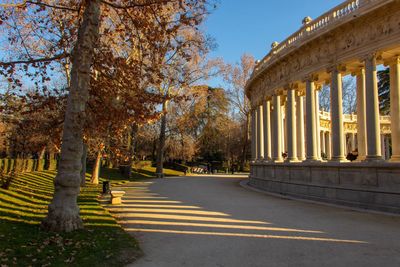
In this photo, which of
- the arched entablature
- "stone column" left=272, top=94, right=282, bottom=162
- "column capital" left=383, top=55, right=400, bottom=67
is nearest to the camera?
the arched entablature

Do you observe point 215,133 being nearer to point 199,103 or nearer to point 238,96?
point 238,96

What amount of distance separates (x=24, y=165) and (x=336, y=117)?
2788 cm

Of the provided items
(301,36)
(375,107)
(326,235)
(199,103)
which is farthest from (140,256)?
(199,103)

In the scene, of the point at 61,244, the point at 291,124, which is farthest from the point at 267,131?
the point at 61,244

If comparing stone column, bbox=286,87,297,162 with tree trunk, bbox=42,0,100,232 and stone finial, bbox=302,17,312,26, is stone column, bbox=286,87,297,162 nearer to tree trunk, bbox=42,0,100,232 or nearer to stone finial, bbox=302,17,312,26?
stone finial, bbox=302,17,312,26

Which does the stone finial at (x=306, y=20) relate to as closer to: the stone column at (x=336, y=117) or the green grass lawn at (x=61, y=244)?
the stone column at (x=336, y=117)

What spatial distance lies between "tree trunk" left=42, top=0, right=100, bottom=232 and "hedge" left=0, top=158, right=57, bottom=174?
1707cm

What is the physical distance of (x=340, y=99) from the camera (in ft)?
67.9

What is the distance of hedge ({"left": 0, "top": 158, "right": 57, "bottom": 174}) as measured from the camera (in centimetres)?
2961

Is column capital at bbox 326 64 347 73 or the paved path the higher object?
column capital at bbox 326 64 347 73

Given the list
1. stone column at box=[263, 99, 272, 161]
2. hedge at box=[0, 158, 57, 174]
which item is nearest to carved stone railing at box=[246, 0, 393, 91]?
stone column at box=[263, 99, 272, 161]

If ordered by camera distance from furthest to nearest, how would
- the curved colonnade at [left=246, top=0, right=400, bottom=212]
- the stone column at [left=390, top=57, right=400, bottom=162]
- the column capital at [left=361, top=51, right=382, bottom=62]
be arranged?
the stone column at [left=390, top=57, right=400, bottom=162], the column capital at [left=361, top=51, right=382, bottom=62], the curved colonnade at [left=246, top=0, right=400, bottom=212]

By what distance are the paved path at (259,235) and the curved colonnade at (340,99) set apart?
201 centimetres

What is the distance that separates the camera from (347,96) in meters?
66.9
